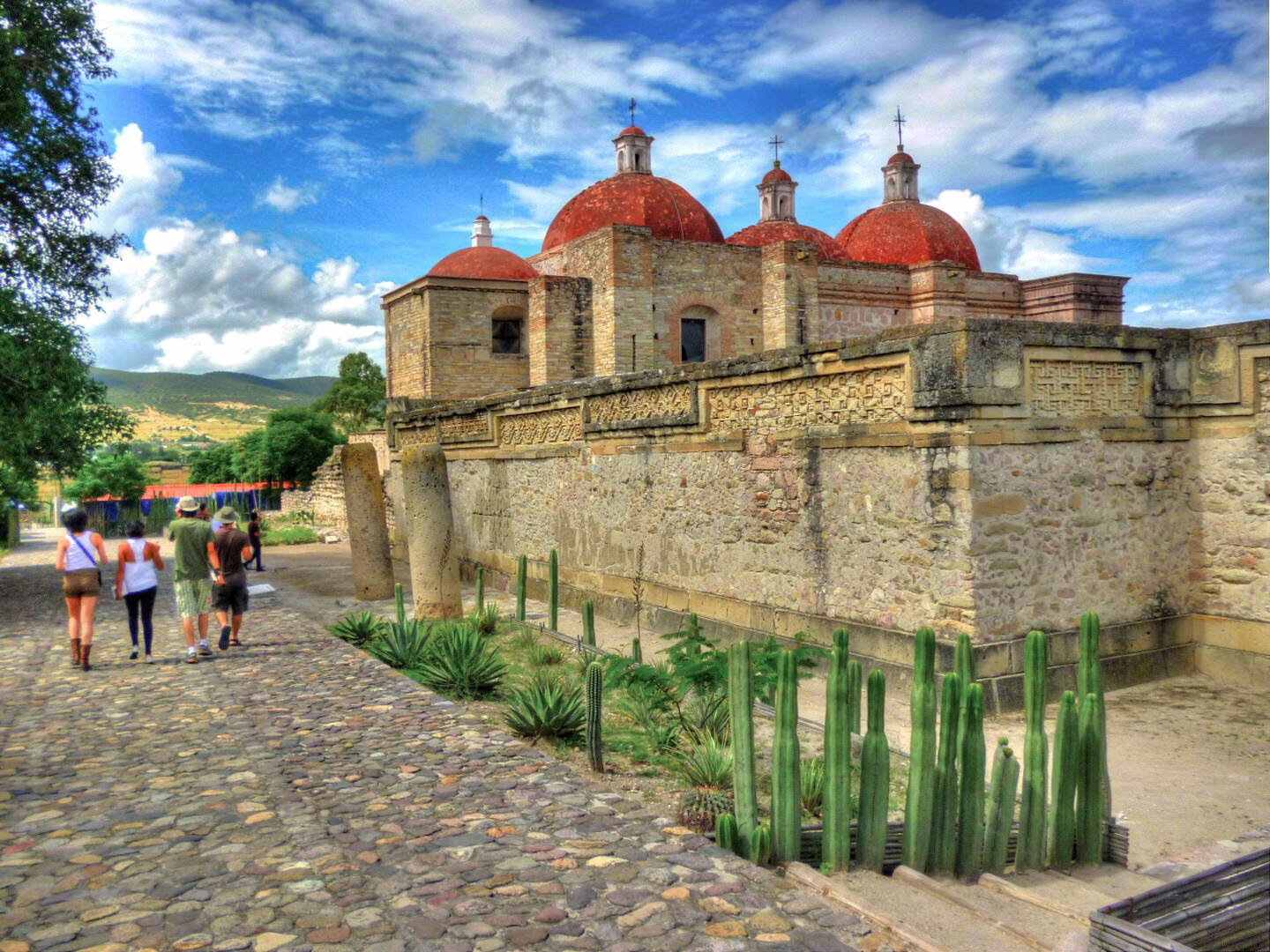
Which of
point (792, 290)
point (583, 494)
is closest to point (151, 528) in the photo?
point (792, 290)

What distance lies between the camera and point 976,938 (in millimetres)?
3768

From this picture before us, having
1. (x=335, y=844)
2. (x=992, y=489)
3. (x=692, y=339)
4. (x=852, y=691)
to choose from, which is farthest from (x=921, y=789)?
→ (x=692, y=339)

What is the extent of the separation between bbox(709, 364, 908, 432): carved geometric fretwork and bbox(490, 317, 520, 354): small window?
50.4 feet

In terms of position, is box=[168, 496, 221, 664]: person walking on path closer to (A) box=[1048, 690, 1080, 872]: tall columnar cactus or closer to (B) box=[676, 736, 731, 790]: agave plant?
(B) box=[676, 736, 731, 790]: agave plant

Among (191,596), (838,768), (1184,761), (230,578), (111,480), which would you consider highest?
(111,480)

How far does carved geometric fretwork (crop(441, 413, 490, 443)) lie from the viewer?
16.8 meters

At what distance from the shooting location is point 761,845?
4559mm

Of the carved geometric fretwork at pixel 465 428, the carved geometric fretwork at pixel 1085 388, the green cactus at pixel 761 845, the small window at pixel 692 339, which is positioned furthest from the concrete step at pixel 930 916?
the small window at pixel 692 339

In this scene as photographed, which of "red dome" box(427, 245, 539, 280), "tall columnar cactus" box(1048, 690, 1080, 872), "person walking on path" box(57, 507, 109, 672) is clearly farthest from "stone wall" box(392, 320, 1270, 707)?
"red dome" box(427, 245, 539, 280)

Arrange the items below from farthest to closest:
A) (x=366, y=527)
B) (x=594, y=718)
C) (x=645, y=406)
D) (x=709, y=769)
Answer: (x=366, y=527) → (x=645, y=406) → (x=594, y=718) → (x=709, y=769)

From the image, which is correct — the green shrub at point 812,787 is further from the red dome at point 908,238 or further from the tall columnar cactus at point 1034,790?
the red dome at point 908,238

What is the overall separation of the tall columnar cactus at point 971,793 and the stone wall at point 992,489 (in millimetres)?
3338

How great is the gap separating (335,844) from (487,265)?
A: 22728mm

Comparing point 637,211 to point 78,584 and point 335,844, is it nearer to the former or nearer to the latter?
point 78,584
